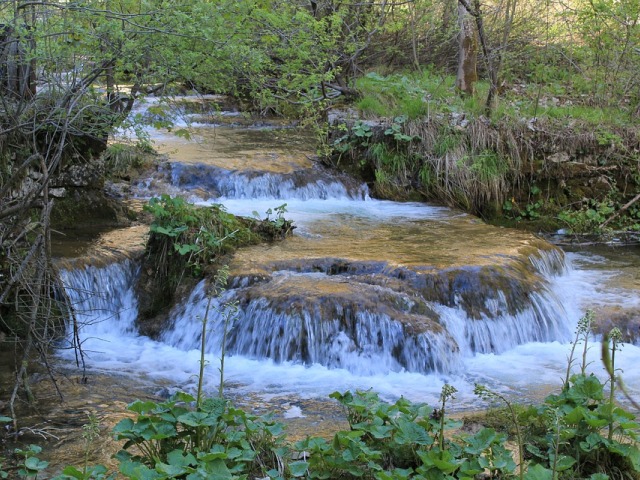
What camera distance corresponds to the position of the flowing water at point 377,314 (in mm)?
6246

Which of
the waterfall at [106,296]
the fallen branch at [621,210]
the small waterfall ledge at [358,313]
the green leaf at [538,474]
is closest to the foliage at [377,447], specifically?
the green leaf at [538,474]

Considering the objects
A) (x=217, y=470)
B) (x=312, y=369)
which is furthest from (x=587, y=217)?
(x=217, y=470)

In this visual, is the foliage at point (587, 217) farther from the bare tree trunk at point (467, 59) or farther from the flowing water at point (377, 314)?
the bare tree trunk at point (467, 59)

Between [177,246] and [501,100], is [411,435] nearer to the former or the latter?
[177,246]

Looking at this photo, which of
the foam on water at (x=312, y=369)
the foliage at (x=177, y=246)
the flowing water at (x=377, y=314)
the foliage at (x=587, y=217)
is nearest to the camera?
the foam on water at (x=312, y=369)

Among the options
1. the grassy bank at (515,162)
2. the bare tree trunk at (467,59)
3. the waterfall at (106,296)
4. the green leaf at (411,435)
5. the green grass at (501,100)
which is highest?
the bare tree trunk at (467,59)

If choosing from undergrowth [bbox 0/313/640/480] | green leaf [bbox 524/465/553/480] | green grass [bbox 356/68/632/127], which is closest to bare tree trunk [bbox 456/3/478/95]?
green grass [bbox 356/68/632/127]

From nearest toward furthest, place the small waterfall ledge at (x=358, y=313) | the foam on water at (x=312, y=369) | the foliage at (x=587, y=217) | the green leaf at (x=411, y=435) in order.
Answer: the green leaf at (x=411, y=435)
the foam on water at (x=312, y=369)
the small waterfall ledge at (x=358, y=313)
the foliage at (x=587, y=217)

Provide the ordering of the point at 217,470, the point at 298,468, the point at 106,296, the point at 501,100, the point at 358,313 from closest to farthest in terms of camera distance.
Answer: the point at 217,470, the point at 298,468, the point at 358,313, the point at 106,296, the point at 501,100

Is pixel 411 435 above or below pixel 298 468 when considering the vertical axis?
above

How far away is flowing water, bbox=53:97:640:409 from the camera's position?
20.5ft

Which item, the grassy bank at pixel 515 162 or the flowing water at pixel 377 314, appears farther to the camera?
the grassy bank at pixel 515 162

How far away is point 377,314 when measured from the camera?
658 centimetres

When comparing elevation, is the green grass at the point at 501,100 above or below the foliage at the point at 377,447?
above
